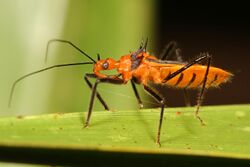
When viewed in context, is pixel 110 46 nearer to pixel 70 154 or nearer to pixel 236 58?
pixel 70 154

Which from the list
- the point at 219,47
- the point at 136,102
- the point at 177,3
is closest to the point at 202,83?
the point at 136,102

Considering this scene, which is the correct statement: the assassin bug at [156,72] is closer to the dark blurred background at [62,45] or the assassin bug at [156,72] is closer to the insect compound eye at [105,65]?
the insect compound eye at [105,65]

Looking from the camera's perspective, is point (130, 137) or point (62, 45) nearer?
point (130, 137)

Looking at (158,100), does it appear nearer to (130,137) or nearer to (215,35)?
(130,137)

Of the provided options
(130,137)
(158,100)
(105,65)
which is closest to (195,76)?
(158,100)

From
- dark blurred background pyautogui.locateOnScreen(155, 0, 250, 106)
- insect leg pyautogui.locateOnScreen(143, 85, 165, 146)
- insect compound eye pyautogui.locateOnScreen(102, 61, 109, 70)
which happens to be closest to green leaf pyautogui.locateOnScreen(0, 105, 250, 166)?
insect leg pyautogui.locateOnScreen(143, 85, 165, 146)
